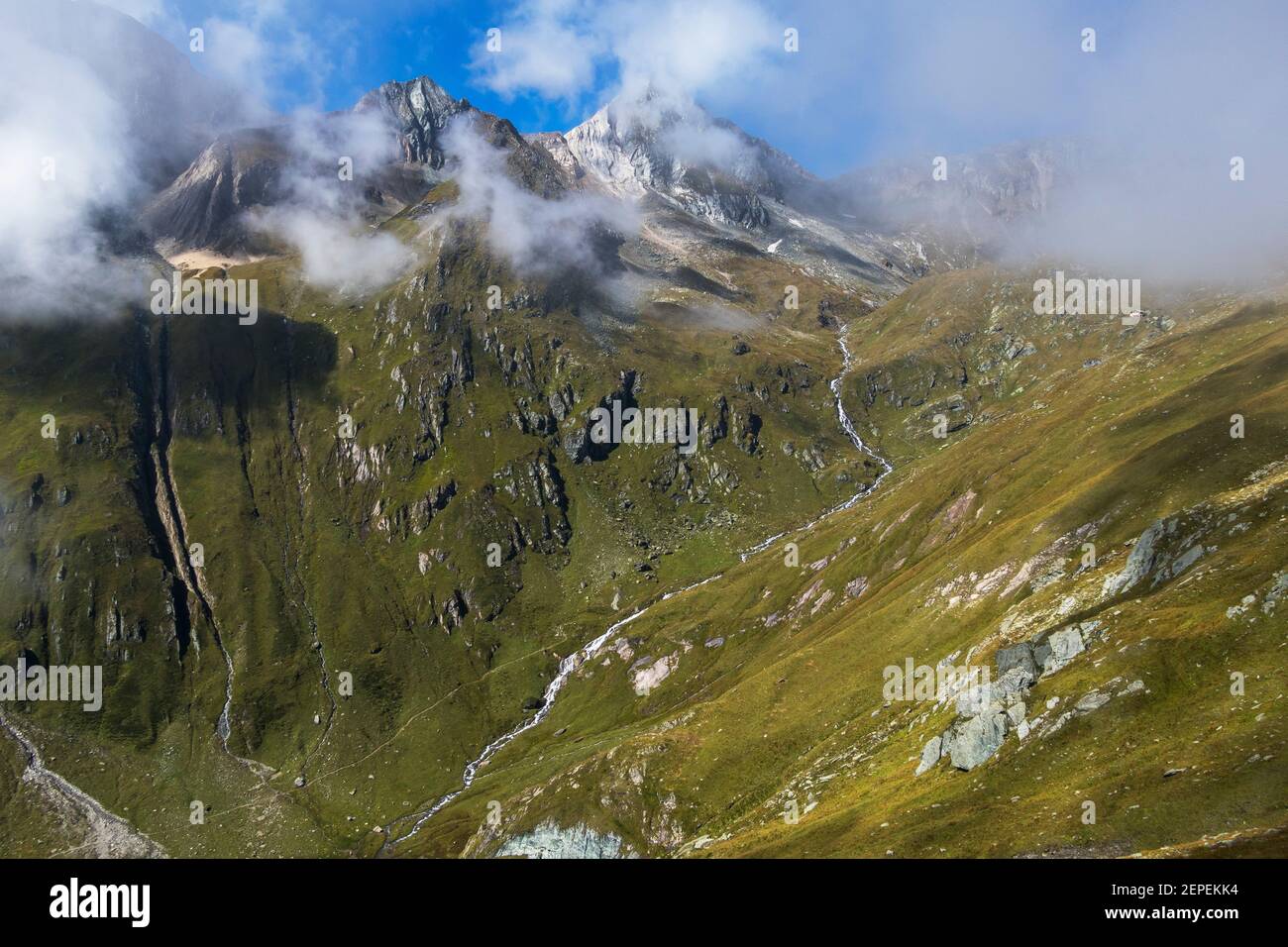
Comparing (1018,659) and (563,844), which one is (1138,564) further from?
(563,844)

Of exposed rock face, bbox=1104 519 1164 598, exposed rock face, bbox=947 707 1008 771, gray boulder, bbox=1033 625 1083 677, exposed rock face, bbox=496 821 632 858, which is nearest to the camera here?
exposed rock face, bbox=947 707 1008 771

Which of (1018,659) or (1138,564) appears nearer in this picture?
(1018,659)

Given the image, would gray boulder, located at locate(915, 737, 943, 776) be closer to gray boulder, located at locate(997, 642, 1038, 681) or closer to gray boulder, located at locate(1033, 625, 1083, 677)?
gray boulder, located at locate(997, 642, 1038, 681)

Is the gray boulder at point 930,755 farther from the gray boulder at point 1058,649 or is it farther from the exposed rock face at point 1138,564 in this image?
the exposed rock face at point 1138,564

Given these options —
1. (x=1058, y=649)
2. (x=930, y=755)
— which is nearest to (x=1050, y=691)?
(x=1058, y=649)

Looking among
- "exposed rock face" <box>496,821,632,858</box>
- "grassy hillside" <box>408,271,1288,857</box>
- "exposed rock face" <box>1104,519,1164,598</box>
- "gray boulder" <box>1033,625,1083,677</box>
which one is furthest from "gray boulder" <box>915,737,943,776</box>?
"exposed rock face" <box>496,821,632,858</box>

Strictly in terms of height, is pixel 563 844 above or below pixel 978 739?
below
